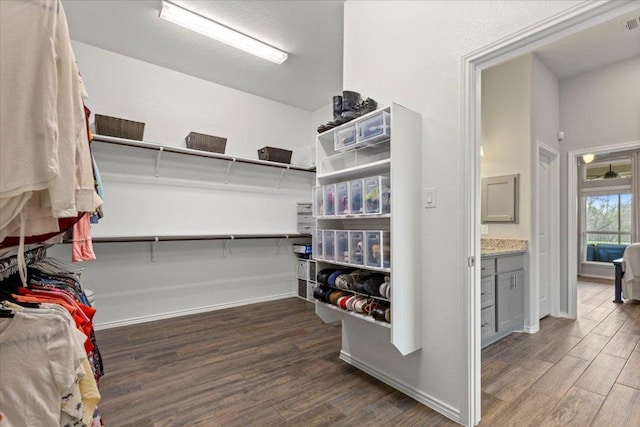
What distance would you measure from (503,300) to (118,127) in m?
4.28

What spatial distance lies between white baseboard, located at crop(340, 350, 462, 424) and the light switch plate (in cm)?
120

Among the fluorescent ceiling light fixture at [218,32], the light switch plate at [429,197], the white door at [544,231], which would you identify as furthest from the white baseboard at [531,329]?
the fluorescent ceiling light fixture at [218,32]

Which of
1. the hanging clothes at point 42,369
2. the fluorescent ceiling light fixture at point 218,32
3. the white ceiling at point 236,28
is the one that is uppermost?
the white ceiling at point 236,28

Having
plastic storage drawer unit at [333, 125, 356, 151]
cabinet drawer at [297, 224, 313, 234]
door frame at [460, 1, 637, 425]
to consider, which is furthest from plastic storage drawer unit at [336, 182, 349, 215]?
cabinet drawer at [297, 224, 313, 234]

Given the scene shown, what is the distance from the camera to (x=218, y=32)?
297 cm

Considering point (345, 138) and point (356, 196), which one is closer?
point (356, 196)

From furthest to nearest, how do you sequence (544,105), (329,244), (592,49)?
(544,105) < (592,49) < (329,244)

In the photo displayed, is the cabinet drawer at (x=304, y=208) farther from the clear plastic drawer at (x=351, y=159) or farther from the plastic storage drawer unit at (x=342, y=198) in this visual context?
the plastic storage drawer unit at (x=342, y=198)

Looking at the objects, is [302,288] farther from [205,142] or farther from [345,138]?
[345,138]

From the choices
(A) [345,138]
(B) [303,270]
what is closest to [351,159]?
(A) [345,138]

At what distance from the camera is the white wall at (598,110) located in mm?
3621

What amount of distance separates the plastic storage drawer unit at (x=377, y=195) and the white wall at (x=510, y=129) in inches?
91.2

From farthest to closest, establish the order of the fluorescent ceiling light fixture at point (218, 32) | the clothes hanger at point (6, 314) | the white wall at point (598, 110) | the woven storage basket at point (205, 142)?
the woven storage basket at point (205, 142) → the white wall at point (598, 110) → the fluorescent ceiling light fixture at point (218, 32) → the clothes hanger at point (6, 314)

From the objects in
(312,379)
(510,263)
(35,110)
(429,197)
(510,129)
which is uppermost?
(510,129)
